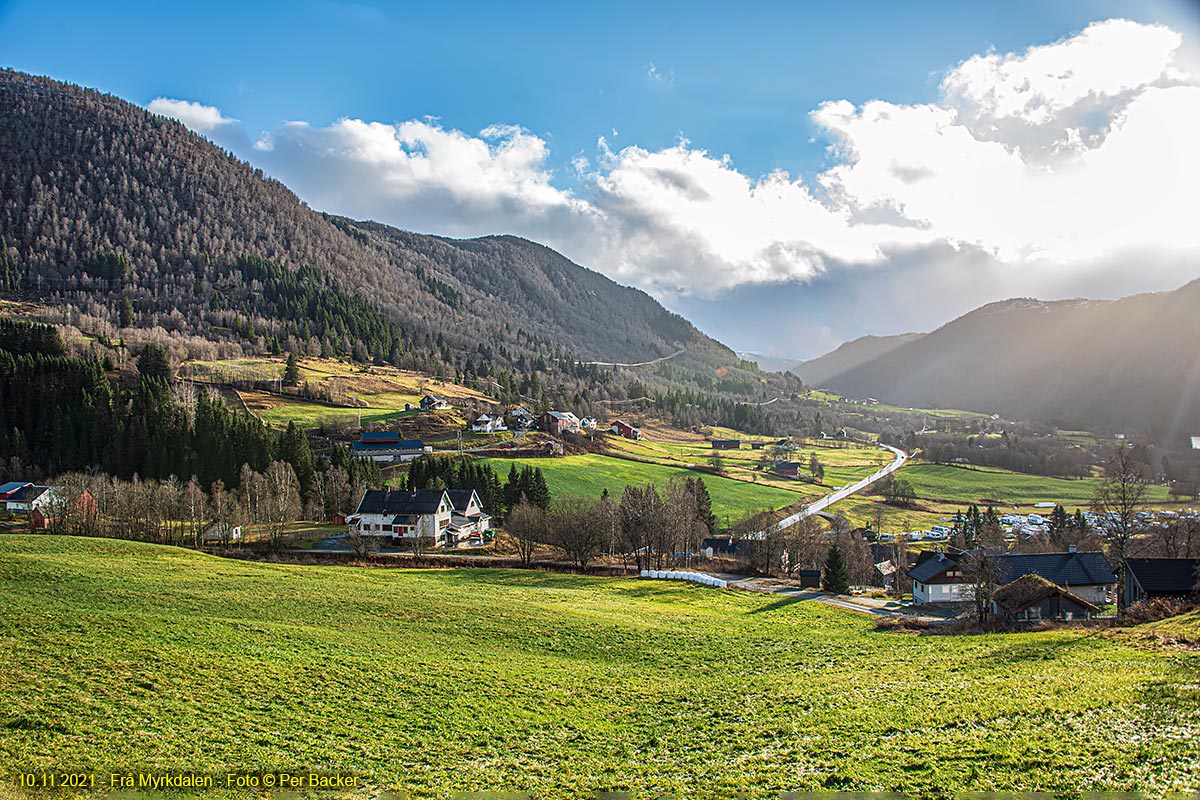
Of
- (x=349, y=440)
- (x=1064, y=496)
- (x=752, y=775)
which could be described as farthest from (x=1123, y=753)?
(x=1064, y=496)

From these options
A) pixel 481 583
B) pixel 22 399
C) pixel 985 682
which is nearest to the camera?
pixel 985 682

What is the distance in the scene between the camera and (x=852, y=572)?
67.1 meters

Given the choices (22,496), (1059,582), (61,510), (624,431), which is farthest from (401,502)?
(624,431)

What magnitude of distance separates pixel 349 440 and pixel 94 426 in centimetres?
3249

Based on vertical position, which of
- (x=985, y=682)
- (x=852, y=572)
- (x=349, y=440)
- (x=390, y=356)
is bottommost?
(x=852, y=572)

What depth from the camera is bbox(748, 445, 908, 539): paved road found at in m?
78.9

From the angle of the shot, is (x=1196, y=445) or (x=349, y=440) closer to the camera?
(x=349, y=440)

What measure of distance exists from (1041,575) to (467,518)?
53.6m

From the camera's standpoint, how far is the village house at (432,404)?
134625 mm

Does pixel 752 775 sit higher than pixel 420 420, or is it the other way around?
pixel 420 420

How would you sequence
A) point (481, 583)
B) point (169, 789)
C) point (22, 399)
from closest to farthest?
1. point (169, 789)
2. point (481, 583)
3. point (22, 399)

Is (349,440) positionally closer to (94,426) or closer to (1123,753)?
(94,426)

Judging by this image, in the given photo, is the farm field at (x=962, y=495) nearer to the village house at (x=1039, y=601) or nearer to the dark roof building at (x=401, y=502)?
the village house at (x=1039, y=601)

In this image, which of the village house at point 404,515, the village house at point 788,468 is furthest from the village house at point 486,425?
the village house at point 404,515
